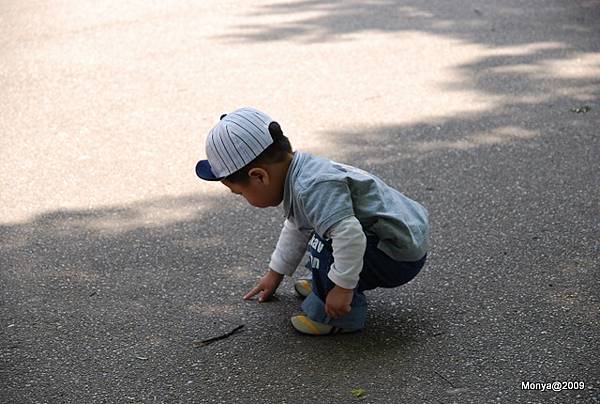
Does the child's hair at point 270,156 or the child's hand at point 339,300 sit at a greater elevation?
the child's hair at point 270,156

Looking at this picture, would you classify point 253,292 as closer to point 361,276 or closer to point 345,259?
point 361,276

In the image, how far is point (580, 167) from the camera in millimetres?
A: 3938

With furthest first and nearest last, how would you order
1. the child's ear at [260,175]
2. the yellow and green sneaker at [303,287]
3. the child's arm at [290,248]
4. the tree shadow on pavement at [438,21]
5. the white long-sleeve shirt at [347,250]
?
the tree shadow on pavement at [438,21]
the yellow and green sneaker at [303,287]
the child's arm at [290,248]
the child's ear at [260,175]
the white long-sleeve shirt at [347,250]

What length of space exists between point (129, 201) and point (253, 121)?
1.38 meters

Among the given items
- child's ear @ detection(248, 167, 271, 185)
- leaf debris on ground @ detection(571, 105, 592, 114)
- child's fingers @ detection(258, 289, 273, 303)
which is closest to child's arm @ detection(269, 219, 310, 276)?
child's fingers @ detection(258, 289, 273, 303)

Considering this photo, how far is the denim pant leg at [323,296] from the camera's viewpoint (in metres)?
2.76

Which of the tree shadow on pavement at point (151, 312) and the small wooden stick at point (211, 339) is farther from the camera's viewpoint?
the small wooden stick at point (211, 339)

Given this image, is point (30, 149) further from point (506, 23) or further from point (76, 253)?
point (506, 23)

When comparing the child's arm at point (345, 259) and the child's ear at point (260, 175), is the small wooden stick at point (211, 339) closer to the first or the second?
the child's arm at point (345, 259)

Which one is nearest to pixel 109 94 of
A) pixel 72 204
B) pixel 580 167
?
pixel 72 204

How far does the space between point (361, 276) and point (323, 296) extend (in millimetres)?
135

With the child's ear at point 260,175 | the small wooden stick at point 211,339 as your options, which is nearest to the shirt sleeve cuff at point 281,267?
the small wooden stick at point 211,339

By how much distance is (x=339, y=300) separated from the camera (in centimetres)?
269

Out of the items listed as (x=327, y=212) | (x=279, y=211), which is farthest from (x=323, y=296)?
(x=279, y=211)
